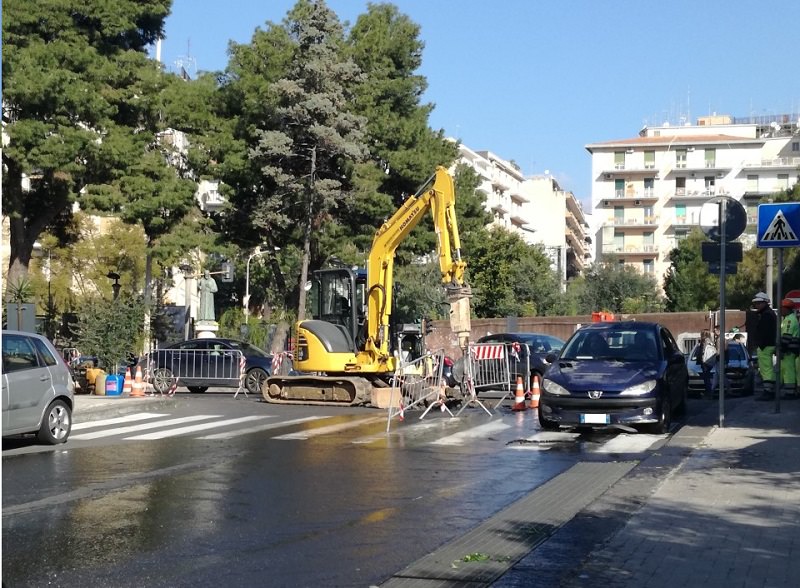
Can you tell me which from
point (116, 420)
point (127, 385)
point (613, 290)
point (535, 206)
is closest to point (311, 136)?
point (127, 385)

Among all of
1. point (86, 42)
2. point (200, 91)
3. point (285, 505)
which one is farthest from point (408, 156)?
point (285, 505)

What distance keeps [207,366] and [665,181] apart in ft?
275

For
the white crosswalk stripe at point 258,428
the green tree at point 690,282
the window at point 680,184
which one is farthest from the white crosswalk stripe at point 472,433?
the window at point 680,184

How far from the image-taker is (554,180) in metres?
144

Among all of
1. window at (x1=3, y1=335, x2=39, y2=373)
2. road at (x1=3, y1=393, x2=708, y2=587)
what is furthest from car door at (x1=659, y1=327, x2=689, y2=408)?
window at (x1=3, y1=335, x2=39, y2=373)

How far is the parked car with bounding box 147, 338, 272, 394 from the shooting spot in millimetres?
27656

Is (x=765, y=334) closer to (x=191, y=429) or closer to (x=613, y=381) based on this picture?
(x=613, y=381)

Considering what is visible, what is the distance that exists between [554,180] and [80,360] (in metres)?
122

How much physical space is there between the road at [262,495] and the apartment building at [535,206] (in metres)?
105

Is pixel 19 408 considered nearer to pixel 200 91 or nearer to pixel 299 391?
pixel 299 391

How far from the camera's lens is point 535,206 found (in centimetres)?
13662

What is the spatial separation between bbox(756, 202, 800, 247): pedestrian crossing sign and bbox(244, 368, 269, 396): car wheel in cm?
1582

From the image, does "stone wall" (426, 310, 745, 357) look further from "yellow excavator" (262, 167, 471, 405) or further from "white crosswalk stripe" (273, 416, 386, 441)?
"white crosswalk stripe" (273, 416, 386, 441)

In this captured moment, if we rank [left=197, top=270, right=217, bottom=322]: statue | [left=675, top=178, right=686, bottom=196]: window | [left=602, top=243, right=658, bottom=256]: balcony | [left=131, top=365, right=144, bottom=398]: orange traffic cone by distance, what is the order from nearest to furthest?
[left=131, top=365, right=144, bottom=398]: orange traffic cone < [left=197, top=270, right=217, bottom=322]: statue < [left=602, top=243, right=658, bottom=256]: balcony < [left=675, top=178, right=686, bottom=196]: window
